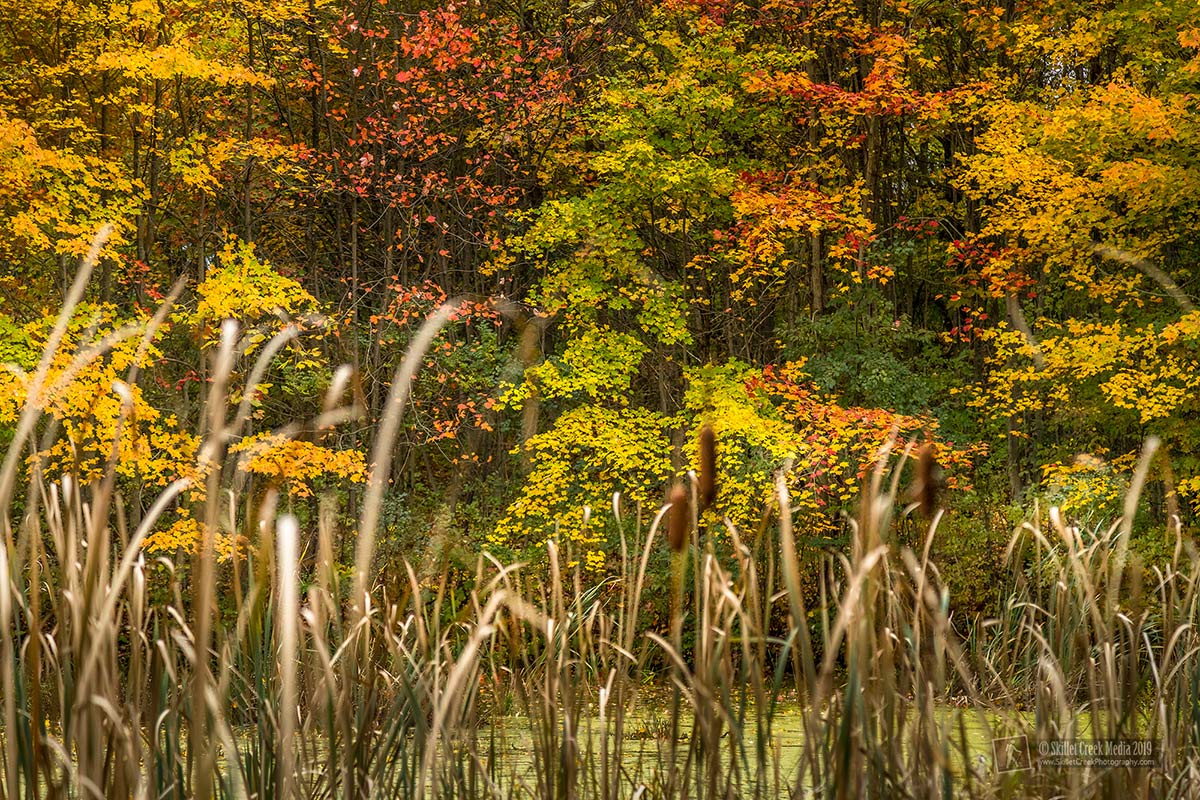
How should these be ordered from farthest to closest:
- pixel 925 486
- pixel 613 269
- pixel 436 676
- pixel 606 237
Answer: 1. pixel 613 269
2. pixel 606 237
3. pixel 436 676
4. pixel 925 486

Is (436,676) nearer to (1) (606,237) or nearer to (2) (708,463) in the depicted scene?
(2) (708,463)

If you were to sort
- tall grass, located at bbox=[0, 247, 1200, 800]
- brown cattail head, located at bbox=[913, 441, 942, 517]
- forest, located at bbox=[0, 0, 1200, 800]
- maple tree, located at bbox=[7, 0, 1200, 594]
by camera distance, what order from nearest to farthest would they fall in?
1. tall grass, located at bbox=[0, 247, 1200, 800]
2. brown cattail head, located at bbox=[913, 441, 942, 517]
3. forest, located at bbox=[0, 0, 1200, 800]
4. maple tree, located at bbox=[7, 0, 1200, 594]

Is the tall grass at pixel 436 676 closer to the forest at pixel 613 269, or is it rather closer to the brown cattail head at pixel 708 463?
Result: the brown cattail head at pixel 708 463

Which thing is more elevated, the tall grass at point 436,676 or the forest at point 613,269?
the forest at point 613,269

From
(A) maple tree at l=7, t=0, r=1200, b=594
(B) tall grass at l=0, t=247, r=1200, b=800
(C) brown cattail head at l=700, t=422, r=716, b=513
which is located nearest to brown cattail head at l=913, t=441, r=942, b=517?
(B) tall grass at l=0, t=247, r=1200, b=800

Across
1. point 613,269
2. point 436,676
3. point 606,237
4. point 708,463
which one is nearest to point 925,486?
point 708,463

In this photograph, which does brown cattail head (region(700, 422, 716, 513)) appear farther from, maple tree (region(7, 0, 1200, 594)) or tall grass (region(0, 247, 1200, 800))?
maple tree (region(7, 0, 1200, 594))

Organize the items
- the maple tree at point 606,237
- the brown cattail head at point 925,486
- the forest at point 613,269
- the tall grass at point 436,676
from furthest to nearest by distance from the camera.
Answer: the maple tree at point 606,237 → the forest at point 613,269 → the brown cattail head at point 925,486 → the tall grass at point 436,676

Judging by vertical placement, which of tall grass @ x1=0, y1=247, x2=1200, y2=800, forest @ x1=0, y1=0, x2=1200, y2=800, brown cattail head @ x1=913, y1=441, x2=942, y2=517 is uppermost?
forest @ x1=0, y1=0, x2=1200, y2=800

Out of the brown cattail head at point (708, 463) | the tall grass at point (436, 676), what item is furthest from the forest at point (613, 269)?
the brown cattail head at point (708, 463)

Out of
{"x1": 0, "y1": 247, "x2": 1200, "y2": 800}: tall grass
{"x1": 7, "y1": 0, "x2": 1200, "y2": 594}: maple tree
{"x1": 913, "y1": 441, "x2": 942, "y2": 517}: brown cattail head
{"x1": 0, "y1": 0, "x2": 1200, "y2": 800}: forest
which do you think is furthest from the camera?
{"x1": 7, "y1": 0, "x2": 1200, "y2": 594}: maple tree

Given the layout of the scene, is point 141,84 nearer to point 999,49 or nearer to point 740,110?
point 740,110

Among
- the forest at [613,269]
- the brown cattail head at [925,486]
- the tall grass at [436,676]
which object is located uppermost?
the forest at [613,269]

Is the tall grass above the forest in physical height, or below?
below
